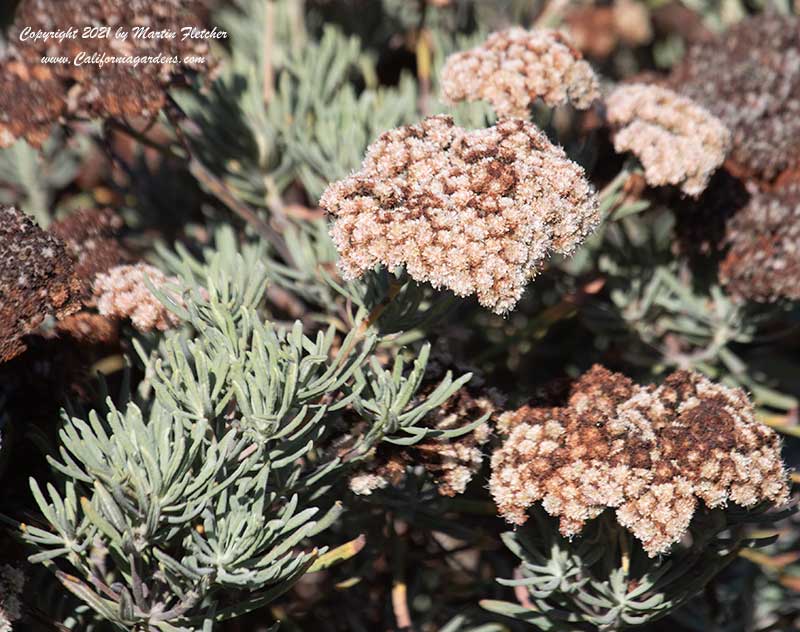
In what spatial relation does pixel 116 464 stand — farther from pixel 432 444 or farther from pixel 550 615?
pixel 550 615

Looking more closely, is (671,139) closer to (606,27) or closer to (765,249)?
(765,249)

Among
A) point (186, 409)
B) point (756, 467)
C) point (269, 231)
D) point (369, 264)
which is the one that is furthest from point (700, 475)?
point (269, 231)

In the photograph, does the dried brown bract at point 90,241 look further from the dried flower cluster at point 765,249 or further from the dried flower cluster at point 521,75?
the dried flower cluster at point 765,249

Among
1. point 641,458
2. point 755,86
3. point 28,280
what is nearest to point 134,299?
point 28,280

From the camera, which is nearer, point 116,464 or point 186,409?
point 116,464

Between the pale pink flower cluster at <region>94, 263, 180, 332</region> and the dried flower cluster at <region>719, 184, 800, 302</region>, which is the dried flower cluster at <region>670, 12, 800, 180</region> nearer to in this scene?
the dried flower cluster at <region>719, 184, 800, 302</region>

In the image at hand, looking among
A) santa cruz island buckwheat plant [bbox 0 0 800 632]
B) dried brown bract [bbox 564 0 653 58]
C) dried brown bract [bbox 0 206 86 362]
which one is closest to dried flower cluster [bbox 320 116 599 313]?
santa cruz island buckwheat plant [bbox 0 0 800 632]
